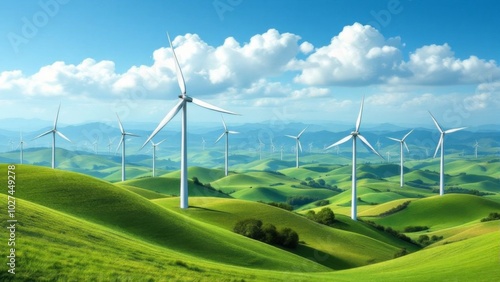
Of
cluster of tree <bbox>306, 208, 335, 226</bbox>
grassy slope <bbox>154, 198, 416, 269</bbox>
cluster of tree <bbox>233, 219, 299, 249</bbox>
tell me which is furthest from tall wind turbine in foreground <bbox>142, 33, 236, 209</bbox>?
cluster of tree <bbox>306, 208, 335, 226</bbox>

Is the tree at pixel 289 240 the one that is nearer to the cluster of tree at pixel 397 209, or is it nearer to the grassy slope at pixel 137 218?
the grassy slope at pixel 137 218

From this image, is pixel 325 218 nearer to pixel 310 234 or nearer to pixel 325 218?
pixel 325 218

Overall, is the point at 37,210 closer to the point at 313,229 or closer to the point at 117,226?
the point at 117,226

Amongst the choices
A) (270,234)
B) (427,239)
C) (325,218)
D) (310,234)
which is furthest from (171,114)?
(427,239)

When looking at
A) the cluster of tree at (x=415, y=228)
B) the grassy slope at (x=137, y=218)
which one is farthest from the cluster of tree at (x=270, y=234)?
the cluster of tree at (x=415, y=228)

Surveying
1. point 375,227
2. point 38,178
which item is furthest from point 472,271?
point 375,227

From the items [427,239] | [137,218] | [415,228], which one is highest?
[137,218]
